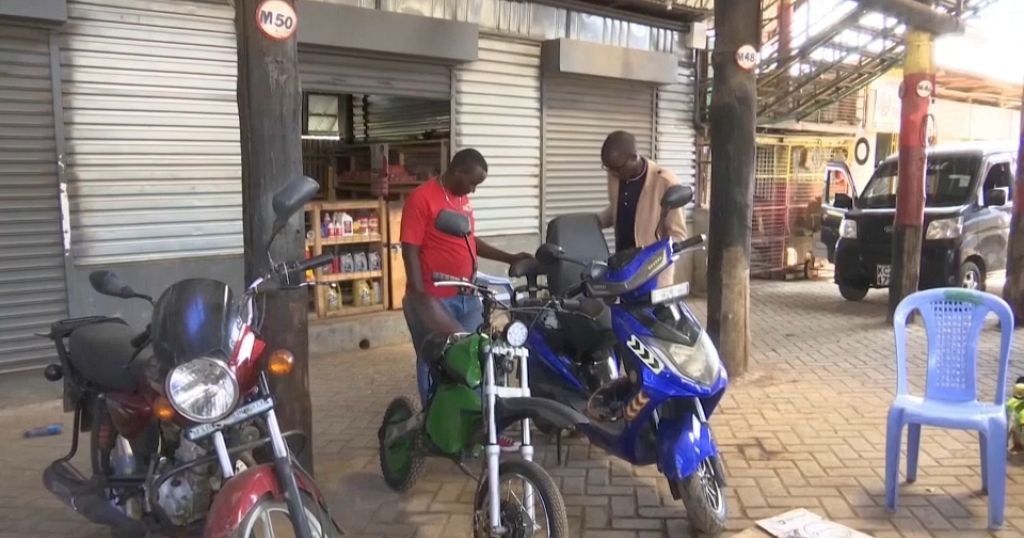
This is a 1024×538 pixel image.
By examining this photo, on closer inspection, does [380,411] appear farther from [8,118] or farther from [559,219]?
[8,118]

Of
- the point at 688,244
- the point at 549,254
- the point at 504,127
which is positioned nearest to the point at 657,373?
the point at 688,244

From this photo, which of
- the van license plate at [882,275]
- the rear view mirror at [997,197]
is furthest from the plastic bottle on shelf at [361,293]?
the rear view mirror at [997,197]

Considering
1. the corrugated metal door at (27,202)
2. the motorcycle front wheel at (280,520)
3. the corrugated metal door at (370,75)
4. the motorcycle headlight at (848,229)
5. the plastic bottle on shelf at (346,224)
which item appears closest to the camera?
the motorcycle front wheel at (280,520)

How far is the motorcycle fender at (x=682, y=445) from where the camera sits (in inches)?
133

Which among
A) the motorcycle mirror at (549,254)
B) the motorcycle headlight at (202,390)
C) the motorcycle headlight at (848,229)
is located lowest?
the motorcycle headlight at (202,390)

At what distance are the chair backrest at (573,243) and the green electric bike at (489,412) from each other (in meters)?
0.97

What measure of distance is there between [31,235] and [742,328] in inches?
212

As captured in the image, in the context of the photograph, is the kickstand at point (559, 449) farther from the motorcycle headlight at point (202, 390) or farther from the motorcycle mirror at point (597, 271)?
the motorcycle headlight at point (202, 390)

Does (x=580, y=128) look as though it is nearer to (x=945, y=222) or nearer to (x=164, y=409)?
(x=945, y=222)

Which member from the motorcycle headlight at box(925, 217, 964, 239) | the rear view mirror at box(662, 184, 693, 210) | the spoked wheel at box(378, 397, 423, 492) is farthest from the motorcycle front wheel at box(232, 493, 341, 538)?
the motorcycle headlight at box(925, 217, 964, 239)

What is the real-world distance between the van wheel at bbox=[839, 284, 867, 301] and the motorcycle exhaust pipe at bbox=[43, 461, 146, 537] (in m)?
9.39

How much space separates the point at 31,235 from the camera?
18.8 feet

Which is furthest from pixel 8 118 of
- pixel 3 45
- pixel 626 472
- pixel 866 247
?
pixel 866 247

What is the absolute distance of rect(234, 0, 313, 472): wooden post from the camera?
12.1 ft
